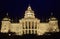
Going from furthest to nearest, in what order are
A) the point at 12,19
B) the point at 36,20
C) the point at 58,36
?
the point at 12,19
the point at 36,20
the point at 58,36

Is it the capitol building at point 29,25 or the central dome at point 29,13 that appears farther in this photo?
the central dome at point 29,13

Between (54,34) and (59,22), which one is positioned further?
(59,22)

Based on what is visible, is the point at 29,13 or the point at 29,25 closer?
the point at 29,25

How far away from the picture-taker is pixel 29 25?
319 feet

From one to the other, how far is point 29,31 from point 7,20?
10560mm

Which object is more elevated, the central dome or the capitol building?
the central dome

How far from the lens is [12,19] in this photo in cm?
10388

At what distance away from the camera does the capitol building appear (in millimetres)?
96688

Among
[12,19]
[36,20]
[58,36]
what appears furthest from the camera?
[12,19]

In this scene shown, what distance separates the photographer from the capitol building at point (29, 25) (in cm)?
9669

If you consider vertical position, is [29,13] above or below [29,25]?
above

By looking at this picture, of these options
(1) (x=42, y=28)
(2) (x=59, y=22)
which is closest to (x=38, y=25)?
(1) (x=42, y=28)

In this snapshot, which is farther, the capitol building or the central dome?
the central dome

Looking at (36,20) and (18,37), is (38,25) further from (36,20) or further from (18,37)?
(18,37)
